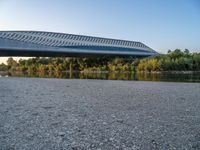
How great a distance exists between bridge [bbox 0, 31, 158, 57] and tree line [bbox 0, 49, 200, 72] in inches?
192

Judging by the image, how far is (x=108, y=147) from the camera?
213 inches

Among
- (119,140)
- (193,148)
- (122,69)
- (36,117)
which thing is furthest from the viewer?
(122,69)

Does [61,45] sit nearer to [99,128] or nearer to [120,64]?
[120,64]

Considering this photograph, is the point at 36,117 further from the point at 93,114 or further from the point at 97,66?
the point at 97,66

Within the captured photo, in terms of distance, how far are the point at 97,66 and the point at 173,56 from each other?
24.5m

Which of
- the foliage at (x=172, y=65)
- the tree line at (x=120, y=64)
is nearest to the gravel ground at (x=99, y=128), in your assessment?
the foliage at (x=172, y=65)

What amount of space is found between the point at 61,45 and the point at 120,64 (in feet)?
56.2

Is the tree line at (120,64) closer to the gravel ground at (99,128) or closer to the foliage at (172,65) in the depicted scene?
the foliage at (172,65)

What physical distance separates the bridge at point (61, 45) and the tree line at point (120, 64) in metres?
4.87

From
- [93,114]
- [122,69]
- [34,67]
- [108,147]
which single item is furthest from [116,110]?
[34,67]

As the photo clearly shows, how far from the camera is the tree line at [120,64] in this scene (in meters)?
70.7

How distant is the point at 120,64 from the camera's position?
79.8 m

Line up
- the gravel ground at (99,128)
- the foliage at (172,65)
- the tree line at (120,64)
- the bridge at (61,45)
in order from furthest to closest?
the tree line at (120,64) < the foliage at (172,65) < the bridge at (61,45) < the gravel ground at (99,128)

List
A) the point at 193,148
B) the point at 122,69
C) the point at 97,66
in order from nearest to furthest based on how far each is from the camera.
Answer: the point at 193,148
the point at 122,69
the point at 97,66
